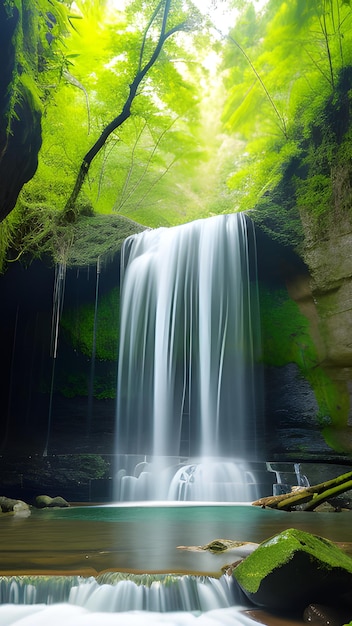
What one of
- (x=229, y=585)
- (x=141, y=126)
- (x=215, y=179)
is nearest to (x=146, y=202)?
(x=141, y=126)

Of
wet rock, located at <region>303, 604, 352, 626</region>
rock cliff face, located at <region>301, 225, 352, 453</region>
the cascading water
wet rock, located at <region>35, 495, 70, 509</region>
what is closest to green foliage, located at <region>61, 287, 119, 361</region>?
the cascading water

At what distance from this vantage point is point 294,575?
2764 millimetres

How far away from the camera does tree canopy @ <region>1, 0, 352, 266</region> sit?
9.45 m

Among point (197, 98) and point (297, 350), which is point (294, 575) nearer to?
point (297, 350)

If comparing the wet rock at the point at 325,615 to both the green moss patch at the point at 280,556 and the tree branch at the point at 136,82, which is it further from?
the tree branch at the point at 136,82

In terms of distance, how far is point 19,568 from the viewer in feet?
11.0

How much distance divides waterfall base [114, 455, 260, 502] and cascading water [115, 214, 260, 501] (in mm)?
1145

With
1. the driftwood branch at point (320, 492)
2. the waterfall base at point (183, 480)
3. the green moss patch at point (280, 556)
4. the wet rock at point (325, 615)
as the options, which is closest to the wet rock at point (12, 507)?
the waterfall base at point (183, 480)

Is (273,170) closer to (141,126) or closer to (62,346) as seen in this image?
(141,126)

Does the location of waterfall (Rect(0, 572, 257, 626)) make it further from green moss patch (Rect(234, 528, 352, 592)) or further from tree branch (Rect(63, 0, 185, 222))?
tree branch (Rect(63, 0, 185, 222))

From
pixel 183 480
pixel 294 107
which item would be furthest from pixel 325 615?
pixel 294 107

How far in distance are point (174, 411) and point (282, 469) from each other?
316 centimetres

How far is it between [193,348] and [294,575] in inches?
354

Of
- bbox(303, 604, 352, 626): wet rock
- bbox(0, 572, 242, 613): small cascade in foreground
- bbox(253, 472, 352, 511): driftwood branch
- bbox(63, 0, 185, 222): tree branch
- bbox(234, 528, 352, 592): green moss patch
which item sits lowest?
bbox(303, 604, 352, 626): wet rock
